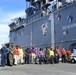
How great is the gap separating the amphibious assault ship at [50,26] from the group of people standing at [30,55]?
2910 millimetres

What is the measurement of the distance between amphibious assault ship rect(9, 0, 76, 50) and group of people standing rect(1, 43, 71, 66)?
9.55 feet

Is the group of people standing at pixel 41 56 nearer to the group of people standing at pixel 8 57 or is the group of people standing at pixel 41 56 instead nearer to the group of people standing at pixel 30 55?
the group of people standing at pixel 30 55

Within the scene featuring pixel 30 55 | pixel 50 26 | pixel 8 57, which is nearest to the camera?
Answer: pixel 8 57

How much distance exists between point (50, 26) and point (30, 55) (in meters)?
9.14

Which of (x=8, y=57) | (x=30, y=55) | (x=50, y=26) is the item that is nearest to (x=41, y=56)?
(x=30, y=55)

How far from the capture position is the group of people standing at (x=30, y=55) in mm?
19562

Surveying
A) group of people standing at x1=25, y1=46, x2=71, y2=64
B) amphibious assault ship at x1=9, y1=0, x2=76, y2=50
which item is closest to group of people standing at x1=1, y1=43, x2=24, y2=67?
group of people standing at x1=25, y1=46, x2=71, y2=64

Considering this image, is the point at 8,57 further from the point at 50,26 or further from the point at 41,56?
the point at 50,26

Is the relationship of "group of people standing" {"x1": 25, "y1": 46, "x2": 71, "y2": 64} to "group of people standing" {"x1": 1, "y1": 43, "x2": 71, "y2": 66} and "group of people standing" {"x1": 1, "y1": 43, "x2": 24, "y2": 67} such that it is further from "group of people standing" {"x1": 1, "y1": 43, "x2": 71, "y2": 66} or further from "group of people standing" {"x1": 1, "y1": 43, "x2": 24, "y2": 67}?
"group of people standing" {"x1": 1, "y1": 43, "x2": 24, "y2": 67}

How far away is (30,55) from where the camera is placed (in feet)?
77.8

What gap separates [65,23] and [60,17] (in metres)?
1.37

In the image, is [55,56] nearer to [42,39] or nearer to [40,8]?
[42,39]

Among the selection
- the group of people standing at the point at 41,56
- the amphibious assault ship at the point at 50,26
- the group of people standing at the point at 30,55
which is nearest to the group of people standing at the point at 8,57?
the group of people standing at the point at 30,55

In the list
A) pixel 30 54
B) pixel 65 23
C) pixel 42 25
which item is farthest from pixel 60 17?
pixel 30 54
